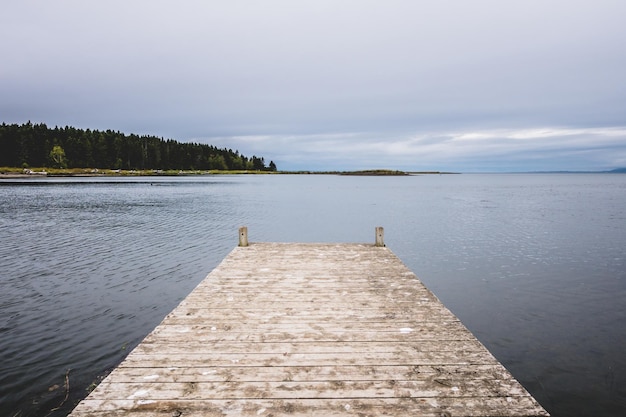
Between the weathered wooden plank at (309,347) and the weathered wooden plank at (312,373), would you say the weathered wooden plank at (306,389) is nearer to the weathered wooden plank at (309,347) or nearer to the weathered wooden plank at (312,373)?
the weathered wooden plank at (312,373)

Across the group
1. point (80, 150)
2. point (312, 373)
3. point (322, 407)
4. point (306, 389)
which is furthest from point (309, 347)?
point (80, 150)

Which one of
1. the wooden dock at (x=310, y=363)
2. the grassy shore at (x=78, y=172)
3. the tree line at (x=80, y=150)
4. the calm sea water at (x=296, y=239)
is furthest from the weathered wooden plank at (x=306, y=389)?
the tree line at (x=80, y=150)

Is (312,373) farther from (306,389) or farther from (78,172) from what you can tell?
(78,172)

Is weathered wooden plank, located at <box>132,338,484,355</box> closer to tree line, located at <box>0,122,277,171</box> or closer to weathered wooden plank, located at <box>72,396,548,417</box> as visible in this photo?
weathered wooden plank, located at <box>72,396,548,417</box>

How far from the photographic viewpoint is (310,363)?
18.0 feet

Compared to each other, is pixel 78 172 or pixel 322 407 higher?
pixel 78 172

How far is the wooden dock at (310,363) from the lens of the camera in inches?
176

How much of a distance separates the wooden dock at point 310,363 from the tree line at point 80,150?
16335cm

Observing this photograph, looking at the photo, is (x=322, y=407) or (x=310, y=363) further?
(x=310, y=363)

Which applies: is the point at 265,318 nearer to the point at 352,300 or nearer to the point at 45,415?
the point at 352,300

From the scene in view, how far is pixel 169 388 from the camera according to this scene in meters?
4.83

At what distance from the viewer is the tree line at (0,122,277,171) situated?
13575 cm

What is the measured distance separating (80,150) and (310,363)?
571 ft

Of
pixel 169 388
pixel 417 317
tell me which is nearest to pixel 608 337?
pixel 417 317
